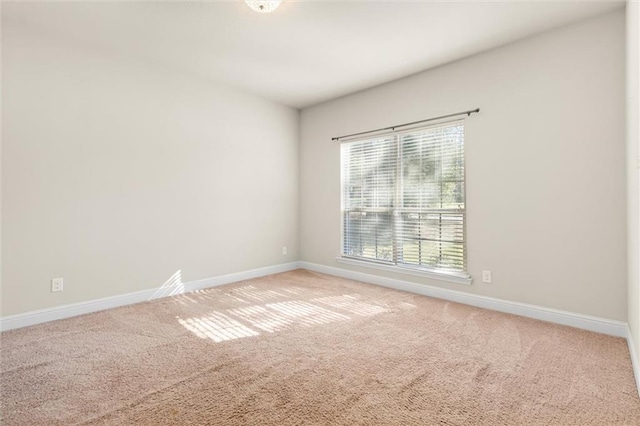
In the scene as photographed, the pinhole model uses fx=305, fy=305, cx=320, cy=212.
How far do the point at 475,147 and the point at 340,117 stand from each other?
2031 millimetres

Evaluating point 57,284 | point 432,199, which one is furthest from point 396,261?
point 57,284

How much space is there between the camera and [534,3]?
243cm

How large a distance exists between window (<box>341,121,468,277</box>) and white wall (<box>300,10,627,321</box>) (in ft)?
0.59

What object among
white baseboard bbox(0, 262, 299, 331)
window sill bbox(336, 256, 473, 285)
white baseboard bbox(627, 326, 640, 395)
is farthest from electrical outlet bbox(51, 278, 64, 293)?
white baseboard bbox(627, 326, 640, 395)

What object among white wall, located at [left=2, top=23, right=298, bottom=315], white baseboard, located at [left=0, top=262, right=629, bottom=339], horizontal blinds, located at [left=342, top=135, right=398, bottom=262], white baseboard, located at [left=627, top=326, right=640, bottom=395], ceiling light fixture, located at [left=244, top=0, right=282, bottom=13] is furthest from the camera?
horizontal blinds, located at [left=342, top=135, right=398, bottom=262]

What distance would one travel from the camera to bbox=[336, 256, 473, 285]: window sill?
3.35 m

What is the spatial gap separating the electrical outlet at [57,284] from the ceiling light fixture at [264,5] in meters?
3.01

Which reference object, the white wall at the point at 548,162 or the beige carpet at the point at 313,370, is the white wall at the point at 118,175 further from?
the white wall at the point at 548,162

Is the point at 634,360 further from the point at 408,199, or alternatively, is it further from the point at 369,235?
the point at 369,235

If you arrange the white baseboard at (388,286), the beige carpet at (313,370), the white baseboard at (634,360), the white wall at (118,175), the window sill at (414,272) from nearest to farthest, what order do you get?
the beige carpet at (313,370) < the white baseboard at (634,360) < the white baseboard at (388,286) < the white wall at (118,175) < the window sill at (414,272)

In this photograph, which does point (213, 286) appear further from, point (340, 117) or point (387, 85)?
point (387, 85)

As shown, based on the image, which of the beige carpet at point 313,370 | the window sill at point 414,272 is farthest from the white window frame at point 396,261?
the beige carpet at point 313,370

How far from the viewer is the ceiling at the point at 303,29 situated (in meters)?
2.48

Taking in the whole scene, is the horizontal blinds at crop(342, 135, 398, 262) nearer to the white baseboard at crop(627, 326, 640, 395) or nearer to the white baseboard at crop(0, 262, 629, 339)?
the white baseboard at crop(0, 262, 629, 339)
